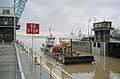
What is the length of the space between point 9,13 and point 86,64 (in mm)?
33381

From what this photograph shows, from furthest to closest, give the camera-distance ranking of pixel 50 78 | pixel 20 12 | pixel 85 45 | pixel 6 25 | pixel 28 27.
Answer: pixel 20 12, pixel 85 45, pixel 6 25, pixel 28 27, pixel 50 78

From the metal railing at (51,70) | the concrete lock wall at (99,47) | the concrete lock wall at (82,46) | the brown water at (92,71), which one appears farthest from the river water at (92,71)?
the concrete lock wall at (82,46)

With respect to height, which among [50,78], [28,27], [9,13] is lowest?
[50,78]

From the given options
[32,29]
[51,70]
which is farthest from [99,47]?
[51,70]

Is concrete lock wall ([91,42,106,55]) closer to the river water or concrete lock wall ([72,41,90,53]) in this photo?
concrete lock wall ([72,41,90,53])

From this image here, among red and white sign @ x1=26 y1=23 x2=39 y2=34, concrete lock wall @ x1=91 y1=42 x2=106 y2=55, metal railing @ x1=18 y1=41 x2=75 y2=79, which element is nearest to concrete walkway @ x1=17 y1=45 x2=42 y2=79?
metal railing @ x1=18 y1=41 x2=75 y2=79

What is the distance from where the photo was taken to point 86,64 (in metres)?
26.8

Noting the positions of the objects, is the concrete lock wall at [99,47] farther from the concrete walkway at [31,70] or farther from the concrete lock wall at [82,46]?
the concrete walkway at [31,70]

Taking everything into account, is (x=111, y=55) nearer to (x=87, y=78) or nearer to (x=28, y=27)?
(x=87, y=78)

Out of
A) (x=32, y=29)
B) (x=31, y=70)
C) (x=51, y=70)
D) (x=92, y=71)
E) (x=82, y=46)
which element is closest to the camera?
(x=51, y=70)

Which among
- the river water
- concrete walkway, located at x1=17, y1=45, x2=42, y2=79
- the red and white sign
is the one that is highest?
the red and white sign

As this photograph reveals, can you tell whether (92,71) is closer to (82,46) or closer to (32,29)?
(32,29)

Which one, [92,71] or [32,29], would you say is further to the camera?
[92,71]

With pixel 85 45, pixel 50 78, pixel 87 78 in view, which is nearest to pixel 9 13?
pixel 85 45
